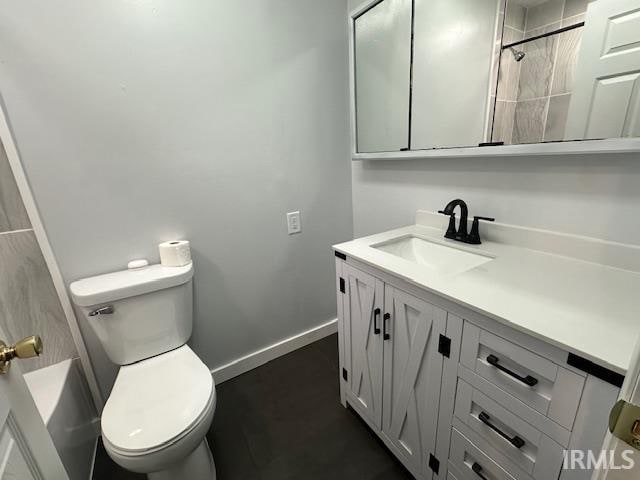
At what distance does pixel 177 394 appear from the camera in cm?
105

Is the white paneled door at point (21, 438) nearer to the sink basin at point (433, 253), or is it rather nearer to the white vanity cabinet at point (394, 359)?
the white vanity cabinet at point (394, 359)

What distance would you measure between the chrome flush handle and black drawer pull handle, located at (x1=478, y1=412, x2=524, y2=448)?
1357mm

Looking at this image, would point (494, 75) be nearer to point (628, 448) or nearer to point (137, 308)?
point (628, 448)

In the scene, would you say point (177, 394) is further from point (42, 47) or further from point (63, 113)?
point (42, 47)

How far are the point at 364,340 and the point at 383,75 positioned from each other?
1.39 m

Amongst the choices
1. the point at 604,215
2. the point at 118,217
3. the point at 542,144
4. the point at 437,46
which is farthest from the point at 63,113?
the point at 604,215

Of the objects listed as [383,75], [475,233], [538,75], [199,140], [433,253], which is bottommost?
[433,253]

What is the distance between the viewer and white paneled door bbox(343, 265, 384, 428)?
1125 millimetres

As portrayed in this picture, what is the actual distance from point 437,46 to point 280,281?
1479 mm

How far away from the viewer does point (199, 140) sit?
139 centimetres

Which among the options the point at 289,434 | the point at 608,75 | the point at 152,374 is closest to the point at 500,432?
the point at 289,434

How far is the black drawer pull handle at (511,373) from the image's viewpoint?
675 millimetres

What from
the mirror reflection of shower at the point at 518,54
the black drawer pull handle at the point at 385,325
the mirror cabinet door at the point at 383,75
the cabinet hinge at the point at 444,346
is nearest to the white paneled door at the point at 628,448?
the cabinet hinge at the point at 444,346

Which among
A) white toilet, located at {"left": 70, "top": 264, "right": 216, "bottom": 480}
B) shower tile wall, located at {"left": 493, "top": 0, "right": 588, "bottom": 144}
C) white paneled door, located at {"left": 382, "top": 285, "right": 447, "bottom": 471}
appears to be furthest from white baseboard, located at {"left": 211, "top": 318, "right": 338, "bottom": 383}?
shower tile wall, located at {"left": 493, "top": 0, "right": 588, "bottom": 144}
